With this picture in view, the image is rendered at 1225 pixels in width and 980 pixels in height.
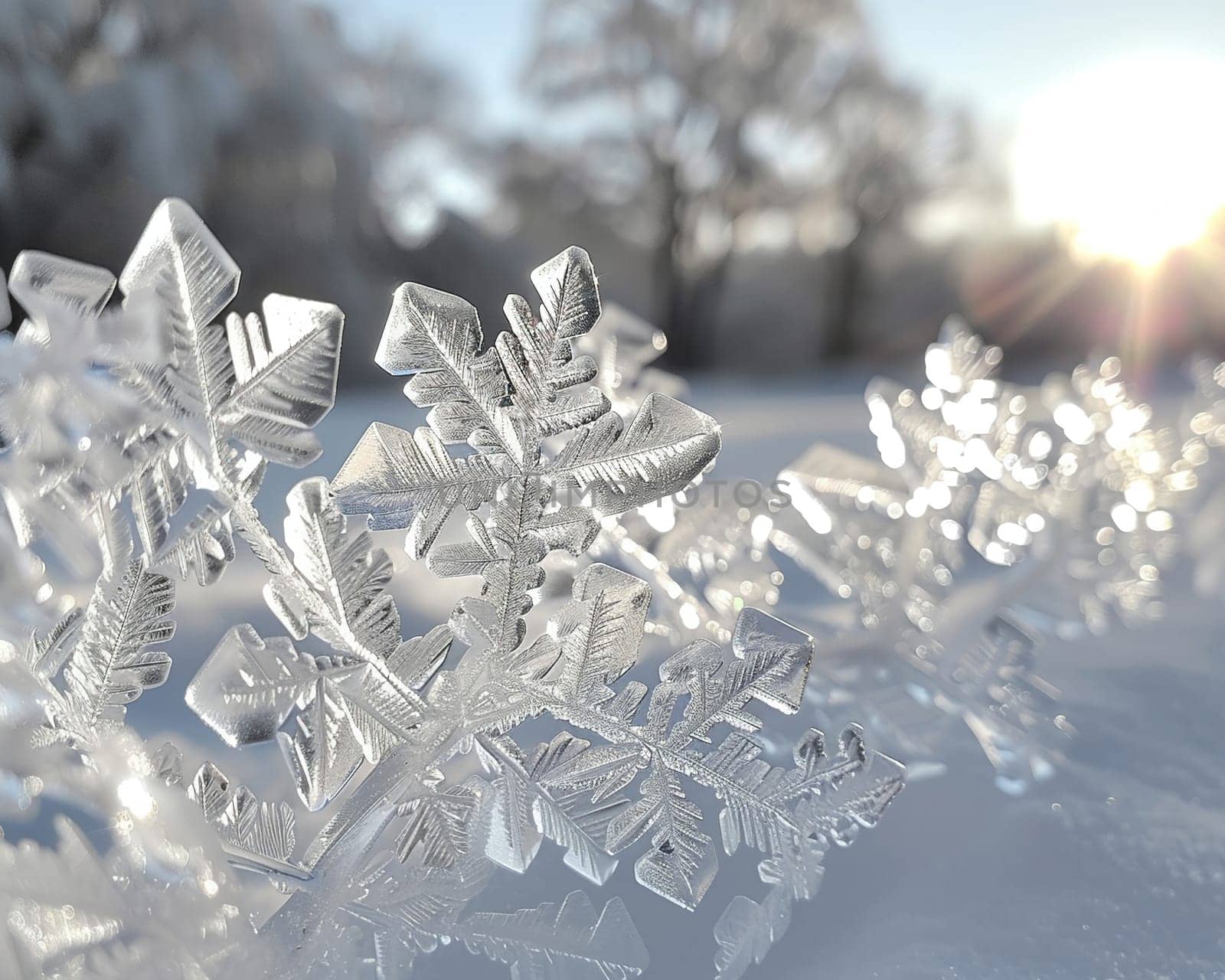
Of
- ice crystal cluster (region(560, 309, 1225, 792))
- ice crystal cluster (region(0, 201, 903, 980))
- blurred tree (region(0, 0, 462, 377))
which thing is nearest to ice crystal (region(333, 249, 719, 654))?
ice crystal cluster (region(0, 201, 903, 980))

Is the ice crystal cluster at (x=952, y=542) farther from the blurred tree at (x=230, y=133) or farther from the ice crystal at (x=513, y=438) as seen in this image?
the blurred tree at (x=230, y=133)

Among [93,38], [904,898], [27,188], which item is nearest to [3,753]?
[904,898]

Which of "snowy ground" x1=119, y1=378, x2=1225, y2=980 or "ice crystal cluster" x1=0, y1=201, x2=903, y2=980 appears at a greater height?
"ice crystal cluster" x1=0, y1=201, x2=903, y2=980

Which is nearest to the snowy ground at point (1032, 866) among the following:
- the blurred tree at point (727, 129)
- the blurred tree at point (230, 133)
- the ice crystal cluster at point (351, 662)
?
the ice crystal cluster at point (351, 662)

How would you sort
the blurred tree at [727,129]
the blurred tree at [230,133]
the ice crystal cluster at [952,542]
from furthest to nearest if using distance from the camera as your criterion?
the blurred tree at [727,129] < the blurred tree at [230,133] < the ice crystal cluster at [952,542]

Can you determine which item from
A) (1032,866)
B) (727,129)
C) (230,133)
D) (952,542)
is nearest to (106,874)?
(1032,866)

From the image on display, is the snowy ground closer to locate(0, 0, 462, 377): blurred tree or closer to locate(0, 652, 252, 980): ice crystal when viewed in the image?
locate(0, 652, 252, 980): ice crystal
